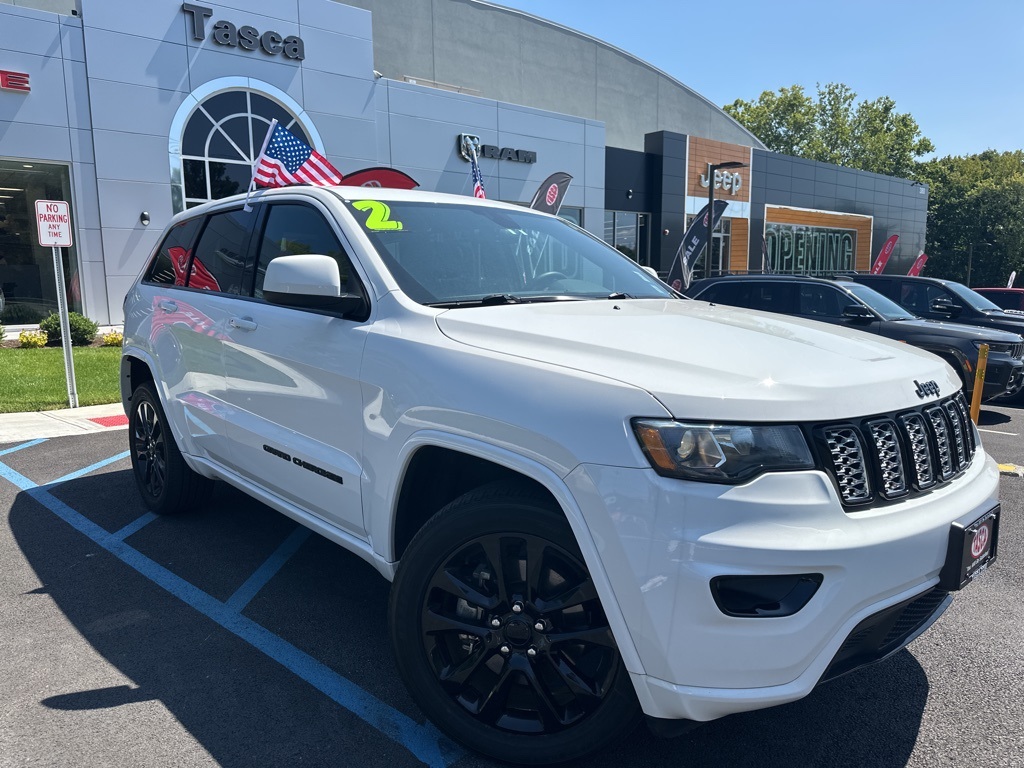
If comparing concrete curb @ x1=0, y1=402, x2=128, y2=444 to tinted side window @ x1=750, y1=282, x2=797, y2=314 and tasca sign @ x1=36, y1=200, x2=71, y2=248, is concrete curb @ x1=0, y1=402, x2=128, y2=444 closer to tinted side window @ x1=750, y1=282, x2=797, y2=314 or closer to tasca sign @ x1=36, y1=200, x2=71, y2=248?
tasca sign @ x1=36, y1=200, x2=71, y2=248

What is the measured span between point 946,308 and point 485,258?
32.3ft

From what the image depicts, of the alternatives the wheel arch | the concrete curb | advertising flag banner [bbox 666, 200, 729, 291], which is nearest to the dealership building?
the concrete curb

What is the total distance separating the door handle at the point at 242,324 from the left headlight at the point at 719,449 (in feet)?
7.17

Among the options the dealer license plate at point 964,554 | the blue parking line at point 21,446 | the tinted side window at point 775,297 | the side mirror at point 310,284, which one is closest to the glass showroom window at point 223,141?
the blue parking line at point 21,446

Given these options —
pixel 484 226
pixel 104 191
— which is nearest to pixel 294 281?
pixel 484 226

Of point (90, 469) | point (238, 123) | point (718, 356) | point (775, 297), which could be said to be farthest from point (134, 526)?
point (238, 123)

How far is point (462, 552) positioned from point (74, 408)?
8.66m

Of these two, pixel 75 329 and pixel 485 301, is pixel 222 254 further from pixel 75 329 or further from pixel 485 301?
pixel 75 329

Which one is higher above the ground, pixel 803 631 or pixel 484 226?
pixel 484 226

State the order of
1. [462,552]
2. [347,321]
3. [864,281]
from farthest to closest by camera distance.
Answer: [864,281], [347,321], [462,552]

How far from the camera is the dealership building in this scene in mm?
14914

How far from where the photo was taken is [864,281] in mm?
11461

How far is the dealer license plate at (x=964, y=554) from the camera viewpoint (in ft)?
7.00

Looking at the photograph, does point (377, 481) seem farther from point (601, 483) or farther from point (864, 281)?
point (864, 281)
